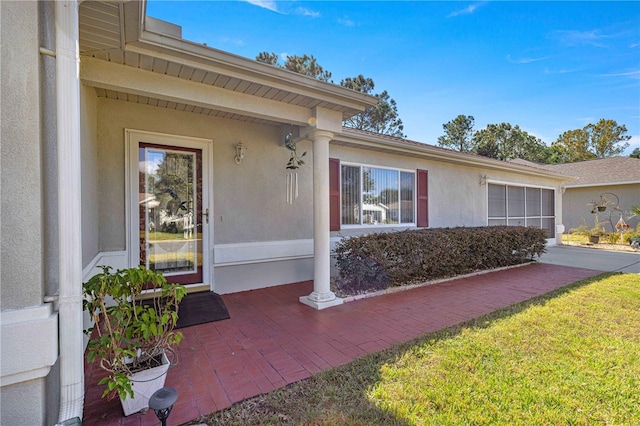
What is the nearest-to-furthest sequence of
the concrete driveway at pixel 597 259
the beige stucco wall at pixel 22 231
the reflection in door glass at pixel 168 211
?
1. the beige stucco wall at pixel 22 231
2. the reflection in door glass at pixel 168 211
3. the concrete driveway at pixel 597 259

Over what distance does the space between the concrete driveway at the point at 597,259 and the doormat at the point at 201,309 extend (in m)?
9.01

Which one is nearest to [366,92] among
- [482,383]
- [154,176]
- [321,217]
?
[321,217]

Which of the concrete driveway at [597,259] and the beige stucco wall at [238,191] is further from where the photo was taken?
the concrete driveway at [597,259]

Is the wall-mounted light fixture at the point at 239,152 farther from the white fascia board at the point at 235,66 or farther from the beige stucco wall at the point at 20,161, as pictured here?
the beige stucco wall at the point at 20,161

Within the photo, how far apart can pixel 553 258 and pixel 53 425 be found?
38.4ft

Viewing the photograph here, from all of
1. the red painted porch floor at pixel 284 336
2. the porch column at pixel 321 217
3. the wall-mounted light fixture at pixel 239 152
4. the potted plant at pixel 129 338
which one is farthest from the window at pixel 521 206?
the potted plant at pixel 129 338

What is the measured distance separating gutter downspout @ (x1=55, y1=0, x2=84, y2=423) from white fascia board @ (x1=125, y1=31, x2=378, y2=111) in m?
1.09

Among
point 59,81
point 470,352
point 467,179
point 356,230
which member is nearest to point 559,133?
point 467,179

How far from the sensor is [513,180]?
428 inches

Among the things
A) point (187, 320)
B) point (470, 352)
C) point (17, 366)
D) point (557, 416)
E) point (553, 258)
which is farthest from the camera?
point (553, 258)

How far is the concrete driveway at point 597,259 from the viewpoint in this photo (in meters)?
7.70

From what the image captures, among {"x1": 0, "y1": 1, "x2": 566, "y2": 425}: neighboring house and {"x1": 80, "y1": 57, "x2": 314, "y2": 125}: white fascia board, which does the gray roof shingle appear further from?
{"x1": 80, "y1": 57, "x2": 314, "y2": 125}: white fascia board

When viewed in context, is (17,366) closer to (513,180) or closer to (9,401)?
(9,401)

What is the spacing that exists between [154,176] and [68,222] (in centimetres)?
313
